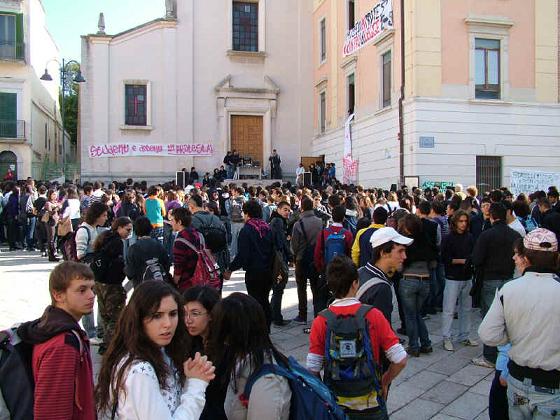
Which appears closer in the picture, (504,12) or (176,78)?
(504,12)

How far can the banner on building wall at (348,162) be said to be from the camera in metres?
23.4

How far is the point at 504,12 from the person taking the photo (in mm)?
19828

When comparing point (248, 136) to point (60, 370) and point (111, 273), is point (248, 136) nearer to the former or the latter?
point (111, 273)

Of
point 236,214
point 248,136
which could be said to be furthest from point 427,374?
point 248,136

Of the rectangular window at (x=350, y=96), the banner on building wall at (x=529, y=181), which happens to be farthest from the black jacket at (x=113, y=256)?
the rectangular window at (x=350, y=96)

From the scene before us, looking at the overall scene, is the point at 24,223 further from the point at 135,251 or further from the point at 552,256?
the point at 552,256

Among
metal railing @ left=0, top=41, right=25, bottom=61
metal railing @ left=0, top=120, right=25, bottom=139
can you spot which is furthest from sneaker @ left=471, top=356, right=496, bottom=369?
metal railing @ left=0, top=41, right=25, bottom=61

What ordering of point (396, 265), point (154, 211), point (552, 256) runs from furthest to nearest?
point (154, 211) → point (396, 265) → point (552, 256)

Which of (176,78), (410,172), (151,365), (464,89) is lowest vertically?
(151,365)

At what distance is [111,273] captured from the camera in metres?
6.24

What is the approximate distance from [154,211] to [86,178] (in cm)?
1791

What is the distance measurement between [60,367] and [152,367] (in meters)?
0.38

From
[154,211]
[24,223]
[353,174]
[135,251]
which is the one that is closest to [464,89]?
[353,174]

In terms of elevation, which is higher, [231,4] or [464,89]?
[231,4]
